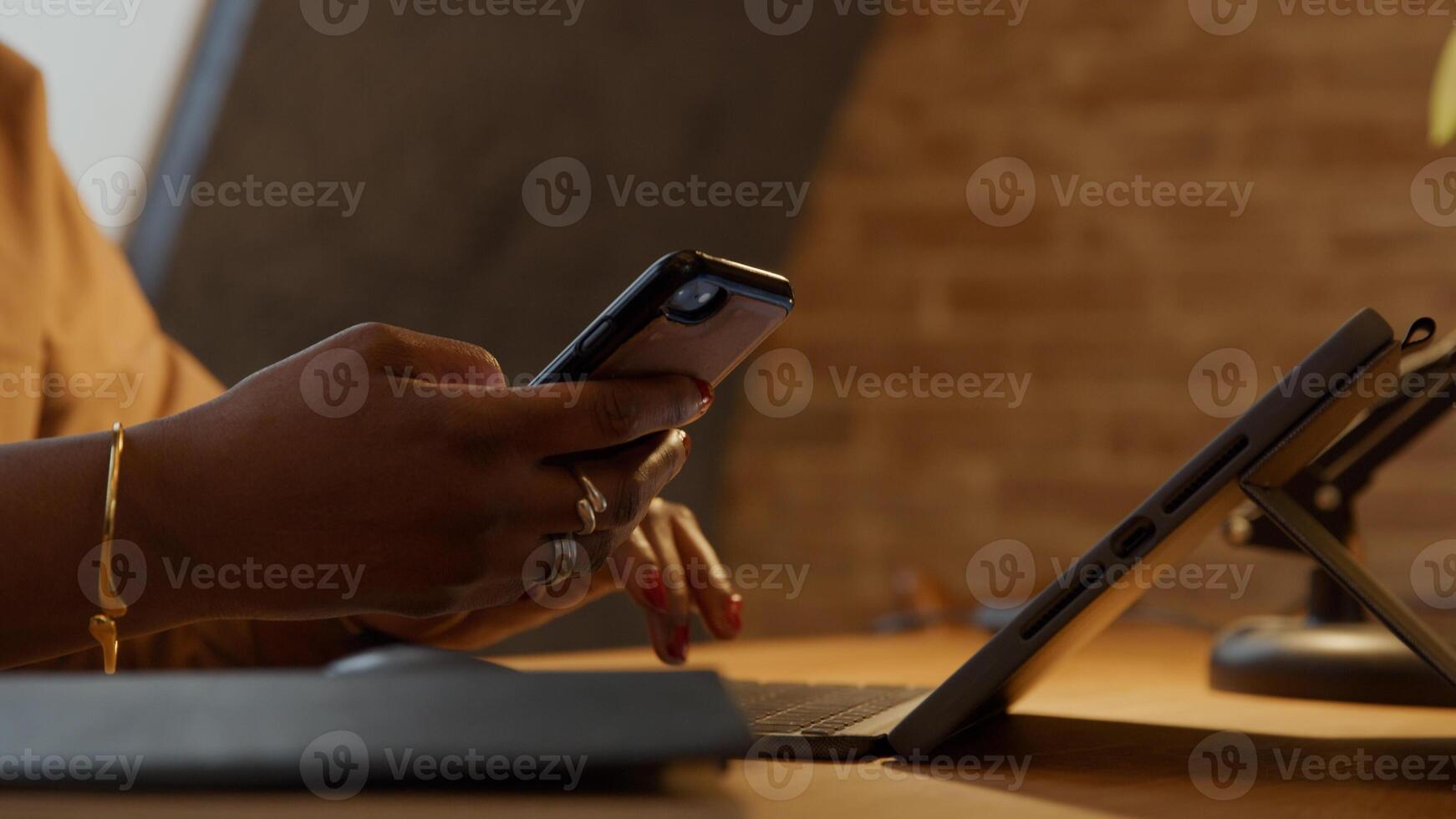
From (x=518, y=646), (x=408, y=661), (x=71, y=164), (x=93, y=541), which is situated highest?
(x=71, y=164)

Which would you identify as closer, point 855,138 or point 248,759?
point 248,759

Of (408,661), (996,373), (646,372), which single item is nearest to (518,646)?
(996,373)

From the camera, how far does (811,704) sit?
72 cm

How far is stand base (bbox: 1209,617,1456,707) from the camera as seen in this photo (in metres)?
0.86

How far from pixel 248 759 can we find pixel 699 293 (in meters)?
0.26

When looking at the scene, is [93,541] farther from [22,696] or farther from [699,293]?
[699,293]

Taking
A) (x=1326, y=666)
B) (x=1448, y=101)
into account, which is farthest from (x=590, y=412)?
(x=1448, y=101)

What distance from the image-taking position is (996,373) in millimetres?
2506
